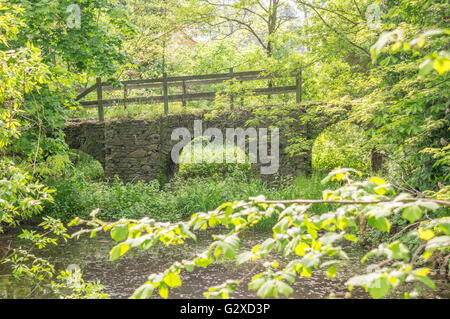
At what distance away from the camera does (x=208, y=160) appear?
47.4ft

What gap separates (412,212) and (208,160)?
13251 millimetres

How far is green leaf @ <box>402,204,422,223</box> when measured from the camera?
1.24 m

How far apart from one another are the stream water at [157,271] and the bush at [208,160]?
574 cm

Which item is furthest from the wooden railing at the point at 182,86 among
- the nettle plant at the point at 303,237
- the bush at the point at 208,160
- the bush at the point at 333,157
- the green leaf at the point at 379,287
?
the green leaf at the point at 379,287

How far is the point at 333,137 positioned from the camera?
834cm

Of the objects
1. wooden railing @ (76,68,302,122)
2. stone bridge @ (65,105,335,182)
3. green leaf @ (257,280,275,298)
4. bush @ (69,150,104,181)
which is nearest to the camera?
green leaf @ (257,280,275,298)

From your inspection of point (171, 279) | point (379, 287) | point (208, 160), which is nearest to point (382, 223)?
point (379, 287)

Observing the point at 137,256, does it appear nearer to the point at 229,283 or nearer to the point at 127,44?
the point at 229,283

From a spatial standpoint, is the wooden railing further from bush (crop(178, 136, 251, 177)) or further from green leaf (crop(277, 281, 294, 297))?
green leaf (crop(277, 281, 294, 297))

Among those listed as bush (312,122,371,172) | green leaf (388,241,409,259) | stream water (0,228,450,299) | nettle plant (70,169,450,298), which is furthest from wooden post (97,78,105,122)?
green leaf (388,241,409,259)

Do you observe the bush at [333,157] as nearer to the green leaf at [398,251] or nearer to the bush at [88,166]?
the bush at [88,166]

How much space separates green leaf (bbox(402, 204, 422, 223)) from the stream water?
3.32 m

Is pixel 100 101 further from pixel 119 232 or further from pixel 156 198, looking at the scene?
pixel 119 232
